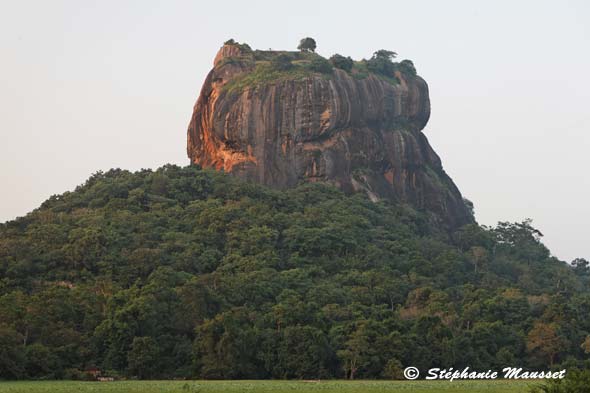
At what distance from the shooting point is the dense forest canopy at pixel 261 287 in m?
50.2

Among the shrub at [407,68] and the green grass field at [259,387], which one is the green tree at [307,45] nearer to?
the shrub at [407,68]

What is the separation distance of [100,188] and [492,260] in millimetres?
28723

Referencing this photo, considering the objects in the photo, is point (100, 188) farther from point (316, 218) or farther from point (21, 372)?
point (21, 372)

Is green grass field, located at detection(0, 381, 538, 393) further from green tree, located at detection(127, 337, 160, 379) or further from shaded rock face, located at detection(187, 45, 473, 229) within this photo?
shaded rock face, located at detection(187, 45, 473, 229)

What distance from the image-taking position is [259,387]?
1629 inches

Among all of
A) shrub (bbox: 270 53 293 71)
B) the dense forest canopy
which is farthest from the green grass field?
shrub (bbox: 270 53 293 71)

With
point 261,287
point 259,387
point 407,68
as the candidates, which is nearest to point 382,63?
point 407,68

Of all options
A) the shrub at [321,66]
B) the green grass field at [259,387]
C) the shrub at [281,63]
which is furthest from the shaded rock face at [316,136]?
the green grass field at [259,387]

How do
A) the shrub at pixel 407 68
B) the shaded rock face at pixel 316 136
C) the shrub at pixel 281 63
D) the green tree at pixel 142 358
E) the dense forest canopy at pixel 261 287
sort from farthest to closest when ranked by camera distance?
the shrub at pixel 407 68, the shrub at pixel 281 63, the shaded rock face at pixel 316 136, the dense forest canopy at pixel 261 287, the green tree at pixel 142 358

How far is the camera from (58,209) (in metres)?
77.5

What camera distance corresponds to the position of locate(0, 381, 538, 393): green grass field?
40.0 meters

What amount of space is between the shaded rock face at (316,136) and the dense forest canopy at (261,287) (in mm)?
2713

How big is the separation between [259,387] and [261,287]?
1934 cm

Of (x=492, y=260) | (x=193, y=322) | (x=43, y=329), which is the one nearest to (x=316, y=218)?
(x=492, y=260)
